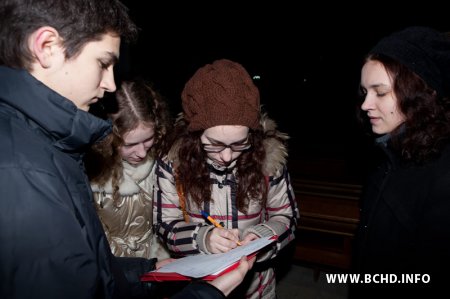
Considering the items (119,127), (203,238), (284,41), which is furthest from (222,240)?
(284,41)

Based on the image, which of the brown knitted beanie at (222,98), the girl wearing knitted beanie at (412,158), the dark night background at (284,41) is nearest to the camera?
the girl wearing knitted beanie at (412,158)

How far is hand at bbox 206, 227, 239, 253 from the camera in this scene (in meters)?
1.79

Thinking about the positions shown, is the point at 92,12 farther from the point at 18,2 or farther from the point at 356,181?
the point at 356,181

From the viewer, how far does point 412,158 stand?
5.56ft

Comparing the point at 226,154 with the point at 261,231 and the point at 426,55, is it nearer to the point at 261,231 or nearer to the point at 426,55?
the point at 261,231

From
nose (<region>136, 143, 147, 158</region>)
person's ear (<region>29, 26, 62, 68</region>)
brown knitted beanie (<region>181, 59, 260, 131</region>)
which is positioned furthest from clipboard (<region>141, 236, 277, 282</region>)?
person's ear (<region>29, 26, 62, 68</region>)

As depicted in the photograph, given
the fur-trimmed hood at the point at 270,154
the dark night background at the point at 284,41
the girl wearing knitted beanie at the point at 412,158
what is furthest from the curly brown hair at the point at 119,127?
the dark night background at the point at 284,41

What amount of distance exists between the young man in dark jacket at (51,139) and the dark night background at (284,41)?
3416 millimetres

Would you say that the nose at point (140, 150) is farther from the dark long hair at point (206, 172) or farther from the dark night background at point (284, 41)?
the dark night background at point (284, 41)

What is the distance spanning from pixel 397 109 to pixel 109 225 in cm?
217

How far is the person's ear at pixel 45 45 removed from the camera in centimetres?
98

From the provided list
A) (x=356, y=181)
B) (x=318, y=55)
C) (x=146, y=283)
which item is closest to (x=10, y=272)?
(x=146, y=283)

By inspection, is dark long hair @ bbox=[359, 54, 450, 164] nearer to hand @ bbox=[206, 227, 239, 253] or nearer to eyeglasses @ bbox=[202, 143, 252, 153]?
eyeglasses @ bbox=[202, 143, 252, 153]

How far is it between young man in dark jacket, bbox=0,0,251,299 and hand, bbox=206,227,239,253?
28.6 inches
